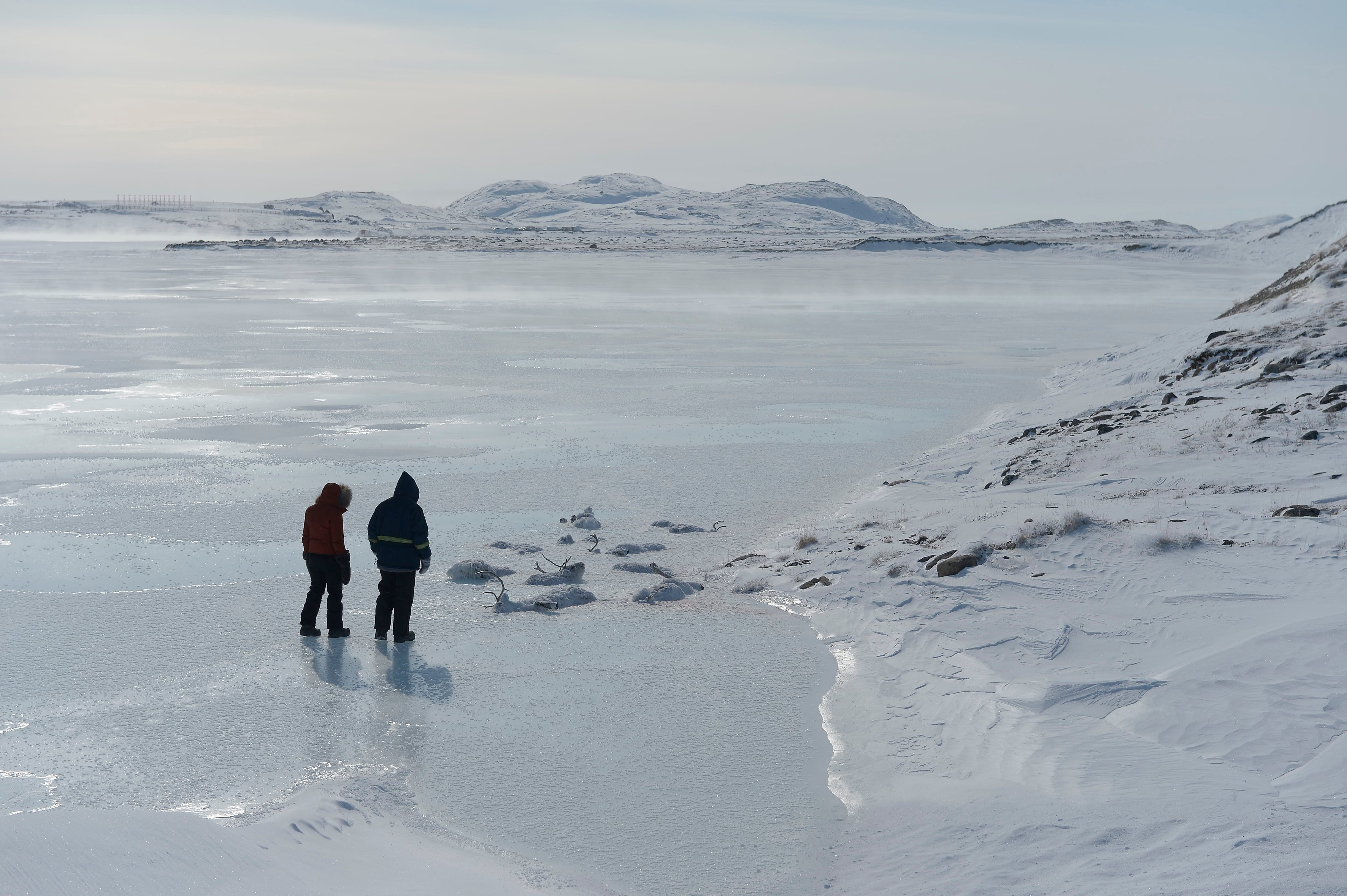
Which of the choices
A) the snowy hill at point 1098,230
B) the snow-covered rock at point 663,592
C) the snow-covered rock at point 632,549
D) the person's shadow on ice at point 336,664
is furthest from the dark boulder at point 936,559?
the snowy hill at point 1098,230

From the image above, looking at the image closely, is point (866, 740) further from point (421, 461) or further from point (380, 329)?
point (380, 329)

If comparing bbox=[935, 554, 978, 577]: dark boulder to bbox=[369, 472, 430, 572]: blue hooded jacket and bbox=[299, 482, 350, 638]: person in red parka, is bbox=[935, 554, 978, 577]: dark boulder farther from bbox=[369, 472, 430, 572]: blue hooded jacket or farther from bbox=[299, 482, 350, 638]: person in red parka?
bbox=[299, 482, 350, 638]: person in red parka

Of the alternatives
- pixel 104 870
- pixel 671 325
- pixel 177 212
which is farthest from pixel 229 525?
pixel 177 212

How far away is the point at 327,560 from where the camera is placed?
770 centimetres

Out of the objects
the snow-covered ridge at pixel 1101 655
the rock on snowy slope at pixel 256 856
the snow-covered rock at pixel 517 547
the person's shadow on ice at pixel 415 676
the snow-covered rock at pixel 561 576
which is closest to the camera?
the rock on snowy slope at pixel 256 856

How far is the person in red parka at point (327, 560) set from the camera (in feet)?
25.1

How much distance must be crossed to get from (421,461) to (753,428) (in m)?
4.81

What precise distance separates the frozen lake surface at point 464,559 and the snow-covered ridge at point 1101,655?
48 cm

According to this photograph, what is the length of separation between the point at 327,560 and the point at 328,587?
0.19m

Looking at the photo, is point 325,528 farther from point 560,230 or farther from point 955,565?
point 560,230

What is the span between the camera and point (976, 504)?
1023cm

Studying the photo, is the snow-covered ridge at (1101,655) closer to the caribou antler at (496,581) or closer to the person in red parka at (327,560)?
the caribou antler at (496,581)

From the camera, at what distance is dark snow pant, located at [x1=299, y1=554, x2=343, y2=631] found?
7.66 m

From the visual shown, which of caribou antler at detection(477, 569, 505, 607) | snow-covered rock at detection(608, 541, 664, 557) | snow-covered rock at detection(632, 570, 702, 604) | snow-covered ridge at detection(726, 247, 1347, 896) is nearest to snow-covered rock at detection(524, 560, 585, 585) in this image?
caribou antler at detection(477, 569, 505, 607)
